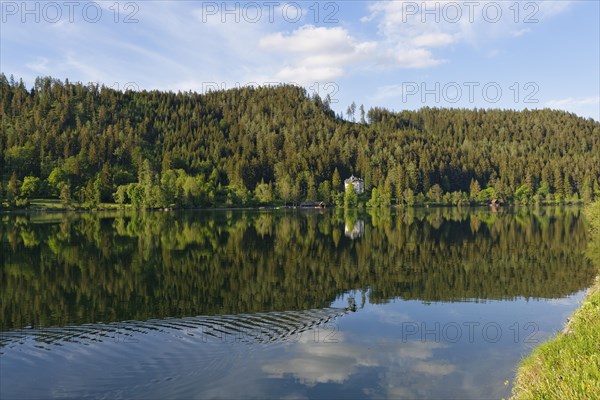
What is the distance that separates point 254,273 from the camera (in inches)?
1431

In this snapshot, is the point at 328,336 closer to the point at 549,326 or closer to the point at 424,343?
the point at 424,343

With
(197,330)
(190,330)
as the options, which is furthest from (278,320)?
(190,330)

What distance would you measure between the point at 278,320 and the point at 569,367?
1445 cm

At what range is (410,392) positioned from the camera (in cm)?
1547

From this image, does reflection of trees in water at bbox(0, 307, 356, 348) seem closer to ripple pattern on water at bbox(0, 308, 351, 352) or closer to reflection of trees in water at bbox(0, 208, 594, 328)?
ripple pattern on water at bbox(0, 308, 351, 352)

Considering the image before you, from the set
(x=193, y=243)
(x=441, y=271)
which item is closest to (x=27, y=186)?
(x=193, y=243)

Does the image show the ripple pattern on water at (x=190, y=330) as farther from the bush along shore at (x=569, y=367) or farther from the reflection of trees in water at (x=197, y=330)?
the bush along shore at (x=569, y=367)

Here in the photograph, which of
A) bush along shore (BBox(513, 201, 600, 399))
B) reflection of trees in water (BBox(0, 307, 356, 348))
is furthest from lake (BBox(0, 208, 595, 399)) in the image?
bush along shore (BBox(513, 201, 600, 399))

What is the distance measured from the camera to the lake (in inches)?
637

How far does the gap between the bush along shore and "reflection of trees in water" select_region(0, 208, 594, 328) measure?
1341cm

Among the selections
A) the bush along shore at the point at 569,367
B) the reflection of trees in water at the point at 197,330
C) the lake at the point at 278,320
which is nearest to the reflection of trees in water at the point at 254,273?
the lake at the point at 278,320

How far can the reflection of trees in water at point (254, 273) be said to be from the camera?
26734 mm

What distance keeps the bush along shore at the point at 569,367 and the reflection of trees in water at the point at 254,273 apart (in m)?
13.4

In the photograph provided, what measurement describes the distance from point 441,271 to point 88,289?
87.7 feet
